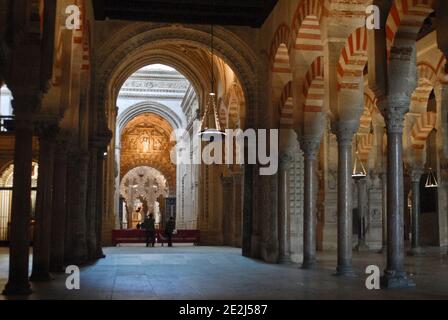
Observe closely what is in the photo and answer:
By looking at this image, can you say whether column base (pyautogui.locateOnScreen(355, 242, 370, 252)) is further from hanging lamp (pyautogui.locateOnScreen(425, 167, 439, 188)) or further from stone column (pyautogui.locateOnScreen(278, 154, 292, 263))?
stone column (pyautogui.locateOnScreen(278, 154, 292, 263))

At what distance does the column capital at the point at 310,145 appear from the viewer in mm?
9988

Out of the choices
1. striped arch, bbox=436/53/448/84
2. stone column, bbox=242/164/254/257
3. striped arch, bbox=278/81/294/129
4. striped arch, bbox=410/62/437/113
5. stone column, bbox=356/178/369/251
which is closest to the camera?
striped arch, bbox=278/81/294/129

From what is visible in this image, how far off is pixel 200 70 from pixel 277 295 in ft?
42.4

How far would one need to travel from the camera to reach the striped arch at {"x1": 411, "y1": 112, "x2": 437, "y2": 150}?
1354 cm

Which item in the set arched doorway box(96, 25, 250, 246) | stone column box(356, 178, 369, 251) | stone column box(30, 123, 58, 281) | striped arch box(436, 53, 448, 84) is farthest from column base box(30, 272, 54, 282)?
stone column box(356, 178, 369, 251)

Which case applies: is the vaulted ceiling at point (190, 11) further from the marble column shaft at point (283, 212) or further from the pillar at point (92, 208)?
the marble column shaft at point (283, 212)

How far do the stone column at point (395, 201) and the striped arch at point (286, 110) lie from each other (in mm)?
4081

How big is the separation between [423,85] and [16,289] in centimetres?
1034

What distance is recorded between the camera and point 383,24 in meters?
7.25

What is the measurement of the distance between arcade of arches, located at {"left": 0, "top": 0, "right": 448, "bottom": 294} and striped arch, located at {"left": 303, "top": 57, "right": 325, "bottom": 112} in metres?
0.02

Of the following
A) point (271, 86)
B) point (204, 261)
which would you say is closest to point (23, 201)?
point (204, 261)

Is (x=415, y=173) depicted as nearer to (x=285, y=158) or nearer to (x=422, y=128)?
(x=422, y=128)

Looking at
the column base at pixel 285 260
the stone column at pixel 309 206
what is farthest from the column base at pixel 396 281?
the column base at pixel 285 260
